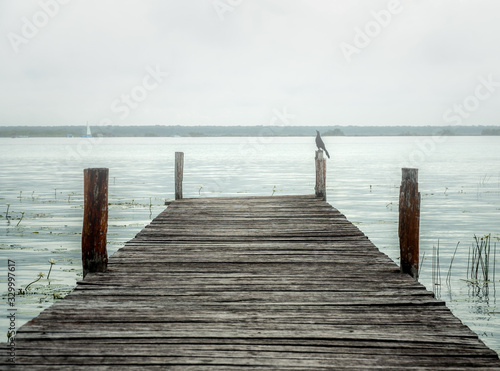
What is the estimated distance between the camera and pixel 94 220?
6.22 meters

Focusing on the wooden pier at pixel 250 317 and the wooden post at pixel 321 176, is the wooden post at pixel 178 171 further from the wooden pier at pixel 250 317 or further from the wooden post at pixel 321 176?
the wooden pier at pixel 250 317

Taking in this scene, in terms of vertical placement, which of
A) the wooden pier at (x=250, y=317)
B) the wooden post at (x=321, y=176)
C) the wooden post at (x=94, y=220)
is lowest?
the wooden pier at (x=250, y=317)

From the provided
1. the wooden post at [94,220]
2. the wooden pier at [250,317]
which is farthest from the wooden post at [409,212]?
the wooden post at [94,220]

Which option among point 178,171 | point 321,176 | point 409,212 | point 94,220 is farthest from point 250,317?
A: point 178,171

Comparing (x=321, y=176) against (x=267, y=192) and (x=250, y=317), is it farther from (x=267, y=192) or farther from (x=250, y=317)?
(x=267, y=192)

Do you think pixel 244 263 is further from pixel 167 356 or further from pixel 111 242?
pixel 111 242

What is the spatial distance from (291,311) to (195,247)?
3082 mm

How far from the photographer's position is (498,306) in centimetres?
888

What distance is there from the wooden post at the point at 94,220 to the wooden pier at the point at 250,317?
198mm

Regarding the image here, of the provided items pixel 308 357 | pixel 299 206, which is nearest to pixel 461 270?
pixel 299 206

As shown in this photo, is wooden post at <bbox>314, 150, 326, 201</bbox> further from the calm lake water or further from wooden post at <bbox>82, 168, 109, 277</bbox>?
wooden post at <bbox>82, 168, 109, 277</bbox>

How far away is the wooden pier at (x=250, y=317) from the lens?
3773 mm

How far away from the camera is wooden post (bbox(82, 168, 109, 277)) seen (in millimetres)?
6184

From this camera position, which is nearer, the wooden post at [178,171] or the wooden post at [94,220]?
the wooden post at [94,220]
